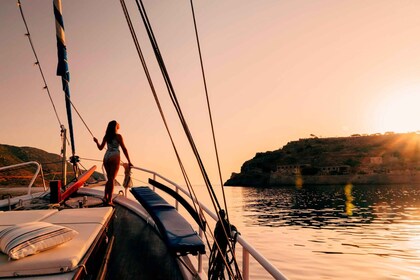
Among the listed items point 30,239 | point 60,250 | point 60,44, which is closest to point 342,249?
point 60,44

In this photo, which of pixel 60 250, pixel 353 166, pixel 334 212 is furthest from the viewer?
pixel 353 166

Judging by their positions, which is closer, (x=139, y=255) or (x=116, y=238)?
(x=139, y=255)

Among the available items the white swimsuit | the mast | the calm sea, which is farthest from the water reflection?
the white swimsuit

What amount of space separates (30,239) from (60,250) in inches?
11.0

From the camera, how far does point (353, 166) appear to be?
16600 cm

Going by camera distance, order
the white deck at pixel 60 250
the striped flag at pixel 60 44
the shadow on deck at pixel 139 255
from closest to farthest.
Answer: the white deck at pixel 60 250 → the shadow on deck at pixel 139 255 → the striped flag at pixel 60 44

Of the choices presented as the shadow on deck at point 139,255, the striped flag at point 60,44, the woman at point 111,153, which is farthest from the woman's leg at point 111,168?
the striped flag at point 60,44

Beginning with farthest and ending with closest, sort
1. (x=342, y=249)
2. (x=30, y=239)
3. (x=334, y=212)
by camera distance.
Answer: (x=334, y=212) < (x=342, y=249) < (x=30, y=239)

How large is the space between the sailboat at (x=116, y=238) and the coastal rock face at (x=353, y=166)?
158077 mm

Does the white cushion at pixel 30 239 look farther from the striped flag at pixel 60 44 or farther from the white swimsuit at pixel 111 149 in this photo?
the striped flag at pixel 60 44

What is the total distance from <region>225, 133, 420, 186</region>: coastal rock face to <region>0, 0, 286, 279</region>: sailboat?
158 meters

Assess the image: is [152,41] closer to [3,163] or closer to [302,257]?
[302,257]

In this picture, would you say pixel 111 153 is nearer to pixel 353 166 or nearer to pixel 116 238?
pixel 116 238

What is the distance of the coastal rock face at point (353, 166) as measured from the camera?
14800 cm
